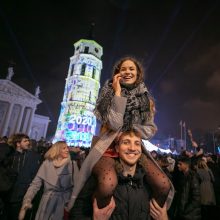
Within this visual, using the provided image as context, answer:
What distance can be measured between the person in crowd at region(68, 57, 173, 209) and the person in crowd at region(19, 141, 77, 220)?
2562 millimetres

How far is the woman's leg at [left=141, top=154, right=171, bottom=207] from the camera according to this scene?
2.19 m

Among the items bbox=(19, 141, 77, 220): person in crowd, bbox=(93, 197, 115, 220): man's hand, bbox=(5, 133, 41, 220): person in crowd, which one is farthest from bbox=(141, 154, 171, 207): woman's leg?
bbox=(5, 133, 41, 220): person in crowd

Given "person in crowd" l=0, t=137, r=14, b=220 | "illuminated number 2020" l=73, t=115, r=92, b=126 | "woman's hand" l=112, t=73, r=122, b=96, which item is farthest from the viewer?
"illuminated number 2020" l=73, t=115, r=92, b=126

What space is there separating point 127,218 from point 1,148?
4680 mm

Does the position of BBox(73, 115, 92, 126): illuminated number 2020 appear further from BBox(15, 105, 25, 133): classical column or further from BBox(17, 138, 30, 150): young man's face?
BBox(17, 138, 30, 150): young man's face

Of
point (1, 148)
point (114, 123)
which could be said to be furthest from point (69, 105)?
point (114, 123)

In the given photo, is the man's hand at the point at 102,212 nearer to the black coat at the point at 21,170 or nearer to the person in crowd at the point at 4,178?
the person in crowd at the point at 4,178

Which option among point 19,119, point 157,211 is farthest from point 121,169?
point 19,119

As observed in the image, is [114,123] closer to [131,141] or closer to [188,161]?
[131,141]

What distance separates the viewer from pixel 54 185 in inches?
178

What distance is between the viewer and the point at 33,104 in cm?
5694

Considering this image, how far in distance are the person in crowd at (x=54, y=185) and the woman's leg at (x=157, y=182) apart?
2845mm

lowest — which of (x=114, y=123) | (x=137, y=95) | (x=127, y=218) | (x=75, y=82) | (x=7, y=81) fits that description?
(x=127, y=218)

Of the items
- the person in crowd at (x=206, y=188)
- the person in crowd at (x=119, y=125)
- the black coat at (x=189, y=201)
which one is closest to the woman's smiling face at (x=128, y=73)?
the person in crowd at (x=119, y=125)
